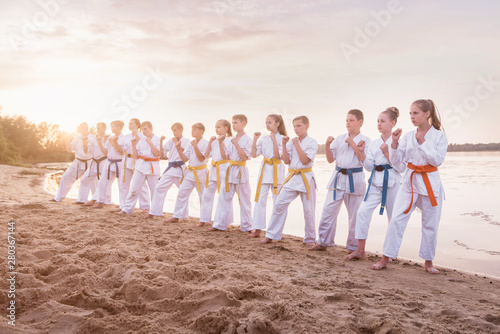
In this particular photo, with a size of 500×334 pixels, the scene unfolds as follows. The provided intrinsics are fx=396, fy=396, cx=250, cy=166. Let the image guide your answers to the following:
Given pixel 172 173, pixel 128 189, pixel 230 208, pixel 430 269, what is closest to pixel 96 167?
pixel 128 189

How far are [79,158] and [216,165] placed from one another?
480 centimetres

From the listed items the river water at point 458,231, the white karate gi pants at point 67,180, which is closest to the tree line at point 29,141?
the white karate gi pants at point 67,180

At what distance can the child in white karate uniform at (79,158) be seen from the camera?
33.1 feet

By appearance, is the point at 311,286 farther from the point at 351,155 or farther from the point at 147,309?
the point at 351,155

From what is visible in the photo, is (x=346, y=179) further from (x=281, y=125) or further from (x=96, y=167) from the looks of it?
(x=96, y=167)

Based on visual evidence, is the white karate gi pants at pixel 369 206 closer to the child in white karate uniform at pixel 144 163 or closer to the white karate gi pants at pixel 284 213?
the white karate gi pants at pixel 284 213

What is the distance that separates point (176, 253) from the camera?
15.6ft

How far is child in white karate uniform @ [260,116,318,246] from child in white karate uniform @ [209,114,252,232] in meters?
1.10

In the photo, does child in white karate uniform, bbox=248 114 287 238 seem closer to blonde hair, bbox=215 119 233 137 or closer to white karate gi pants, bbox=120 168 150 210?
blonde hair, bbox=215 119 233 137

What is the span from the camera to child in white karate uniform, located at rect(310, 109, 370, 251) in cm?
550

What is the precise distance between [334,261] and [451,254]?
6.80 feet

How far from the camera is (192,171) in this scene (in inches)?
309

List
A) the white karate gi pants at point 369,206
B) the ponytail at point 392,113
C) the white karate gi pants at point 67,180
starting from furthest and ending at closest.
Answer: the white karate gi pants at point 67,180 → the ponytail at point 392,113 → the white karate gi pants at point 369,206

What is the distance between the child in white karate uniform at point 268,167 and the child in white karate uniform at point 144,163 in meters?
2.90
